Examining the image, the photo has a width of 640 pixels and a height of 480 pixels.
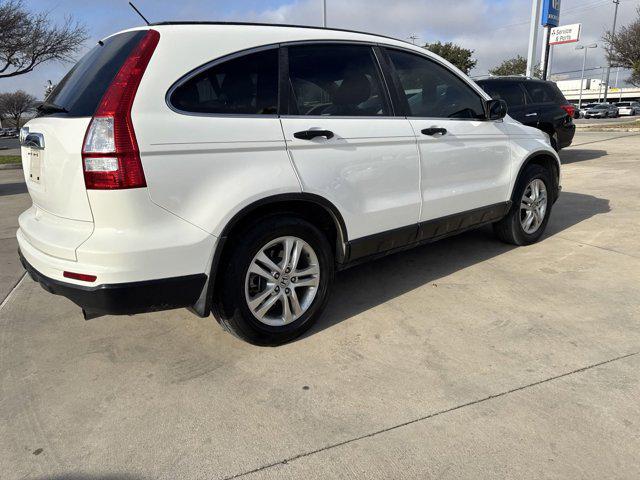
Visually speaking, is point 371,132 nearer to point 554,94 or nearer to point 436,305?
point 436,305

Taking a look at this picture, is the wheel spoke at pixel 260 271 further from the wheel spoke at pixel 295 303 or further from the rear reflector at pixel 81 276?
the rear reflector at pixel 81 276

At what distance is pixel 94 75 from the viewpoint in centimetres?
267

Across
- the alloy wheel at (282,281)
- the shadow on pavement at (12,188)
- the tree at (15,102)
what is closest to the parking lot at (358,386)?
the alloy wheel at (282,281)

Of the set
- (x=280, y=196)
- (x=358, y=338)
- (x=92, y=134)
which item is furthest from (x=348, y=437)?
(x=92, y=134)

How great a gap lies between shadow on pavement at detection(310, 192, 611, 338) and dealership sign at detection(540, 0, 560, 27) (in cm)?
1734

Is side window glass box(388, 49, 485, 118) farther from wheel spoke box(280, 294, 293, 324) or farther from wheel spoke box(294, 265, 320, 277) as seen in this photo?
wheel spoke box(280, 294, 293, 324)

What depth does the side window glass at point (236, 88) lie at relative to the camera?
102 inches

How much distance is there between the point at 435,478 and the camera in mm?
2049

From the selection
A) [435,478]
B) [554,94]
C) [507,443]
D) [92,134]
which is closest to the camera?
[435,478]

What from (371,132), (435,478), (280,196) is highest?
(371,132)

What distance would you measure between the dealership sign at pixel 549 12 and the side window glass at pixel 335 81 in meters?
20.0

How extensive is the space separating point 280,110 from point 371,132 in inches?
26.9

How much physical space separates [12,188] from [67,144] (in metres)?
9.32

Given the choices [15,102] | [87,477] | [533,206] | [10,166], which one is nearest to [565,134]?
[533,206]
